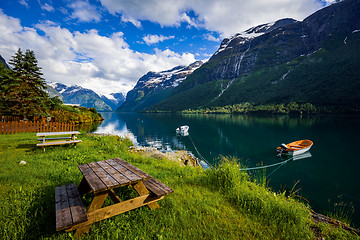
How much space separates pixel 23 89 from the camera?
2212cm

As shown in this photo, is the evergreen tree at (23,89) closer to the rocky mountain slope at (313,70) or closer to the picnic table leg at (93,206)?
the picnic table leg at (93,206)

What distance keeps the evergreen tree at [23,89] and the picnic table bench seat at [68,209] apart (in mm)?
26128

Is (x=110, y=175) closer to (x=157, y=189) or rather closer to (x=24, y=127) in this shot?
(x=157, y=189)

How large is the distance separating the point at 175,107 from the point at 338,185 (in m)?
186

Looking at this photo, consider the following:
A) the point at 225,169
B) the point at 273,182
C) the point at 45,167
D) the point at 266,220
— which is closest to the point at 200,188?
the point at 225,169

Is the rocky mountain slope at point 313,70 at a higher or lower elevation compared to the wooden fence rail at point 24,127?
higher

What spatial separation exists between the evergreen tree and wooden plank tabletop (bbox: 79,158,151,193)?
85.0 ft

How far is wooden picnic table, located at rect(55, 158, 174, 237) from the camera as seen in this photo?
282 centimetres

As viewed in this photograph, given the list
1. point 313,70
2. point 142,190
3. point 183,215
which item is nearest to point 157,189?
point 142,190

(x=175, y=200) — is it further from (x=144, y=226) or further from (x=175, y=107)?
(x=175, y=107)

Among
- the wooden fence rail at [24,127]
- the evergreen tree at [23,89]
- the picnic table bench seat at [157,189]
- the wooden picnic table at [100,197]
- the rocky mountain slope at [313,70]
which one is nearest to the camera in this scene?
the wooden picnic table at [100,197]

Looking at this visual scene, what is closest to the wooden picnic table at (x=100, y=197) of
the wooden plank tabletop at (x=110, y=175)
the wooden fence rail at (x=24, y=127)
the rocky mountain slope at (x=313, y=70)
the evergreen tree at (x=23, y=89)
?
the wooden plank tabletop at (x=110, y=175)

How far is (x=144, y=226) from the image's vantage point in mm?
3357

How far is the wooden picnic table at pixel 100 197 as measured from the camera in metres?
2.82
